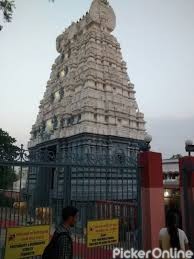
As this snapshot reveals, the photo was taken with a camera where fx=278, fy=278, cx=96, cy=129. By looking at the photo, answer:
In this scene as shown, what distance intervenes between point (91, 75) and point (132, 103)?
5279 millimetres

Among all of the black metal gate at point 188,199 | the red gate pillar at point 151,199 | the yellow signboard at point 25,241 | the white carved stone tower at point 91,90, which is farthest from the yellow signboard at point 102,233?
the white carved stone tower at point 91,90

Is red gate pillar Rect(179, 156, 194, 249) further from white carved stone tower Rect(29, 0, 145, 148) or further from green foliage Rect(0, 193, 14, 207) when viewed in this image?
white carved stone tower Rect(29, 0, 145, 148)

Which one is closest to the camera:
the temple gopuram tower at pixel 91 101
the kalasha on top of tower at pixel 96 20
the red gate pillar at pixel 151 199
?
the red gate pillar at pixel 151 199

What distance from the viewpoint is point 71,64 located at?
28.6m

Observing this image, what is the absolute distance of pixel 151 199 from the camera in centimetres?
845

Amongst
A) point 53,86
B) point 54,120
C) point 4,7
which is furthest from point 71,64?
point 4,7

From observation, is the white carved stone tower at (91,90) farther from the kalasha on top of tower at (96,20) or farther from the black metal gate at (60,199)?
the black metal gate at (60,199)

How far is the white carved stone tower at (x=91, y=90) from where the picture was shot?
24.9 metres

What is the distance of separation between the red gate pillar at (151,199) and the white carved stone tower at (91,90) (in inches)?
577

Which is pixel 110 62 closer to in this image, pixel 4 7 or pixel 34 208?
pixel 4 7

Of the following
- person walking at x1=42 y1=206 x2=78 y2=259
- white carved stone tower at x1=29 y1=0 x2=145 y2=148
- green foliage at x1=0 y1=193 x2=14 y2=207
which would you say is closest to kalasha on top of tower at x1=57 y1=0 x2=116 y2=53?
white carved stone tower at x1=29 y1=0 x2=145 y2=148

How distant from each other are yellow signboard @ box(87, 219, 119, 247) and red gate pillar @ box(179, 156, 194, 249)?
2.50m

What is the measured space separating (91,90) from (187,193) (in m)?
17.3

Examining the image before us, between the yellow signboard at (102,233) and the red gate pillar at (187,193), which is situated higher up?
the red gate pillar at (187,193)
